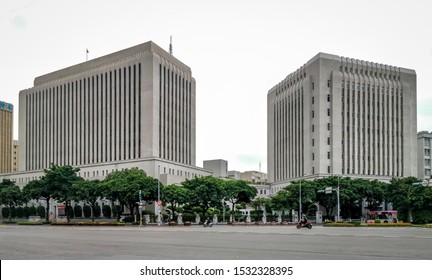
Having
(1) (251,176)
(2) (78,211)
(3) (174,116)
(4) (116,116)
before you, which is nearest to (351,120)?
(3) (174,116)

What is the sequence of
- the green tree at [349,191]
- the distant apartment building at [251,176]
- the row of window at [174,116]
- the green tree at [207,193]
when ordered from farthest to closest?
the distant apartment building at [251,176] < the row of window at [174,116] < the green tree at [349,191] < the green tree at [207,193]

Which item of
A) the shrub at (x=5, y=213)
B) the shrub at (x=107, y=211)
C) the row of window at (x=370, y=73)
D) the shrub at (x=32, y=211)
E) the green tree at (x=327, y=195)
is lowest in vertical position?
the shrub at (x=5, y=213)

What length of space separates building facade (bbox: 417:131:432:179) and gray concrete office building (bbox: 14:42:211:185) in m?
62.2

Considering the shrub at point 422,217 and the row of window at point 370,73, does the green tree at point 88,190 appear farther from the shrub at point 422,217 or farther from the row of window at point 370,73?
the row of window at point 370,73

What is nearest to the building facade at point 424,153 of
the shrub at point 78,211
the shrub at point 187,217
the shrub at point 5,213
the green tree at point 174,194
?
the shrub at point 187,217

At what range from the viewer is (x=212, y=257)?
16781 millimetres

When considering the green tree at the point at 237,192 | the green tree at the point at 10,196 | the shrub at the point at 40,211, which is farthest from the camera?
the shrub at the point at 40,211

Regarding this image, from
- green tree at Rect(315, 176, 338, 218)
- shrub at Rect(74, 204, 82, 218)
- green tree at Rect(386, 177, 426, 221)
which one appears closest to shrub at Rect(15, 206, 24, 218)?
shrub at Rect(74, 204, 82, 218)

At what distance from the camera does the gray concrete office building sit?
95.6 metres

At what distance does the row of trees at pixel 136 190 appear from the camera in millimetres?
66875

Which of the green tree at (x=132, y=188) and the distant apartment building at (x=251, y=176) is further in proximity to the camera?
the distant apartment building at (x=251, y=176)

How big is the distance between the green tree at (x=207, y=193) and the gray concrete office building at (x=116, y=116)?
18.8 metres

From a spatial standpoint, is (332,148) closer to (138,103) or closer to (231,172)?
(138,103)

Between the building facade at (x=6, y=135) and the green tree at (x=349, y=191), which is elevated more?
the building facade at (x=6, y=135)
